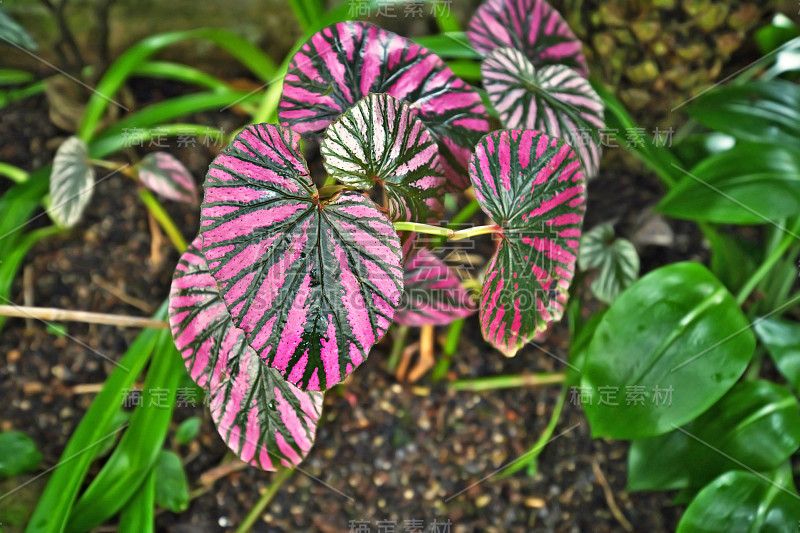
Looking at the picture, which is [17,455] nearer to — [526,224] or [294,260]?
[294,260]

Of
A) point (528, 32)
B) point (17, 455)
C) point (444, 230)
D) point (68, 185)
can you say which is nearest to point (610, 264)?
point (528, 32)

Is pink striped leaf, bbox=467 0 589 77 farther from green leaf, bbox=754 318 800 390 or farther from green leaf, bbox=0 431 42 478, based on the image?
green leaf, bbox=0 431 42 478

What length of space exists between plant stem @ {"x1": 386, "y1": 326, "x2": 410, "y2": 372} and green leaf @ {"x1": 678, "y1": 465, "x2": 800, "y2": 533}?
559 mm

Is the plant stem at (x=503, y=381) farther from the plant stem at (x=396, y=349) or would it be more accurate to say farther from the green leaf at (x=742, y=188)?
the green leaf at (x=742, y=188)

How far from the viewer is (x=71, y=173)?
0.96 m

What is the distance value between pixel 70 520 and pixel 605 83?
1.34 meters

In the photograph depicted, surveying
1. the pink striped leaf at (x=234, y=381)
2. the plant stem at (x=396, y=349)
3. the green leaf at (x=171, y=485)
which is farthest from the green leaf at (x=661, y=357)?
the green leaf at (x=171, y=485)

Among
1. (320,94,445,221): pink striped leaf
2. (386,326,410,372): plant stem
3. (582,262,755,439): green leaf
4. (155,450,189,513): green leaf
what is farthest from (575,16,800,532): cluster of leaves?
(155,450,189,513): green leaf

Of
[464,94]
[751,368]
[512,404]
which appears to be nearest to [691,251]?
[751,368]

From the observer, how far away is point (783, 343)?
1.06m

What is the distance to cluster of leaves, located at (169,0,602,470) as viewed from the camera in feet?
1.72

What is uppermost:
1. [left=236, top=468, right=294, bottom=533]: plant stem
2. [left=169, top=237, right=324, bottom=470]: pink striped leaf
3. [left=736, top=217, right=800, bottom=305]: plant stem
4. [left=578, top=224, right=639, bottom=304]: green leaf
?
[left=736, top=217, right=800, bottom=305]: plant stem

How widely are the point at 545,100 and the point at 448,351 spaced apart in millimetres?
525

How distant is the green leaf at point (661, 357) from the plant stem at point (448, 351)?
0.88ft
